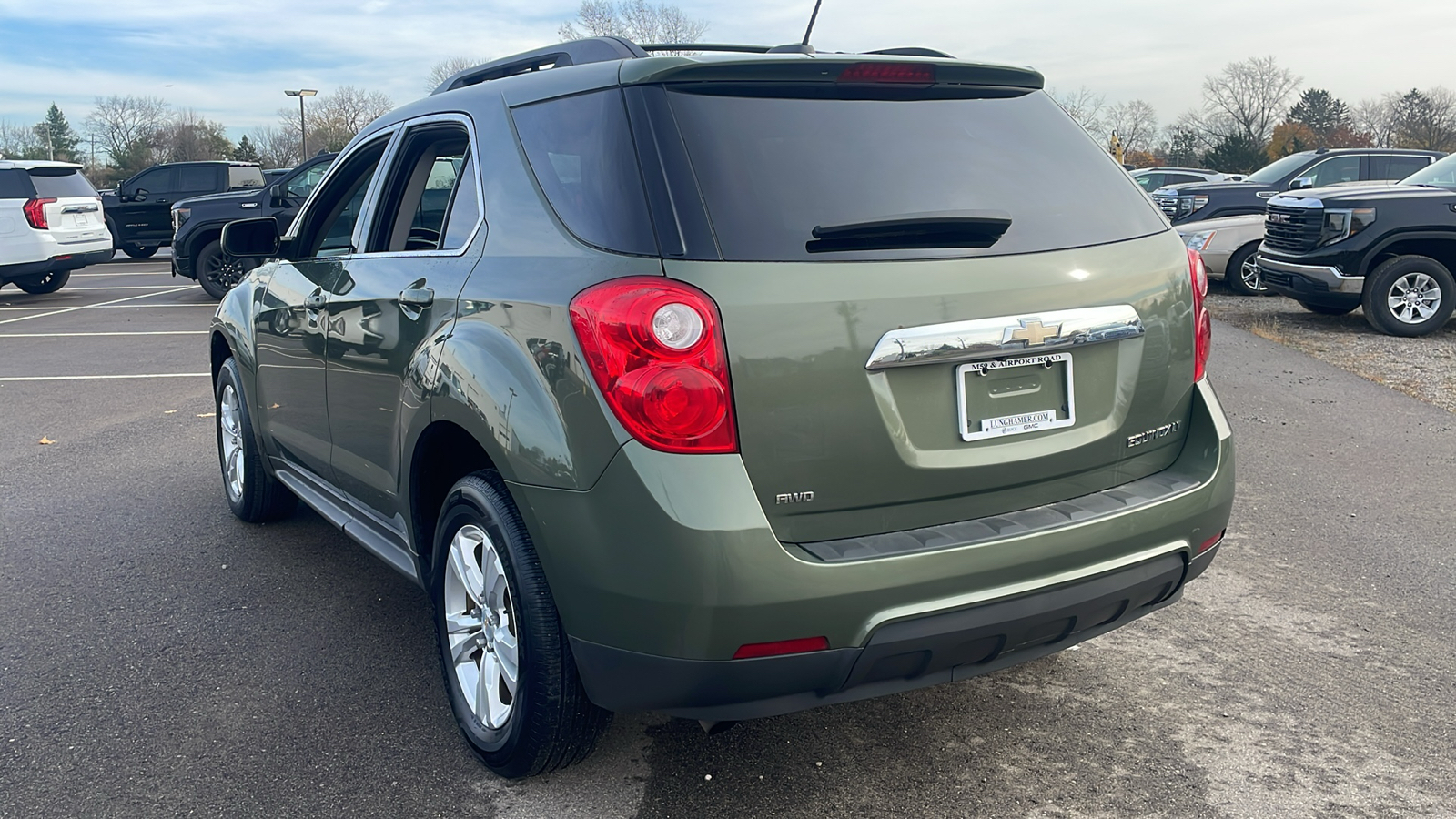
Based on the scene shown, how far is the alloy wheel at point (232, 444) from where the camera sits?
5.26 meters

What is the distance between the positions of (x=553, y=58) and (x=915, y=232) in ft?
4.84

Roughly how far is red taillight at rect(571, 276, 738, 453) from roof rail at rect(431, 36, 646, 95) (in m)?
0.89

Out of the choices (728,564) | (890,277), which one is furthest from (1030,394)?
(728,564)

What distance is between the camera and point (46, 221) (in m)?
16.3

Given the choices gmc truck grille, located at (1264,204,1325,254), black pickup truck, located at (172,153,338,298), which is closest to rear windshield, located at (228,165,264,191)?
black pickup truck, located at (172,153,338,298)

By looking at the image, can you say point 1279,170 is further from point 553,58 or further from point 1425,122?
A: point 1425,122

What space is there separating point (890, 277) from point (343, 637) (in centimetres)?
245

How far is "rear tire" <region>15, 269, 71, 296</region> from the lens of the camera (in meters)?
18.3

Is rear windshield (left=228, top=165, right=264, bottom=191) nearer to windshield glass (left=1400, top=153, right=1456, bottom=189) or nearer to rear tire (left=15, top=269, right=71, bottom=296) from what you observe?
rear tire (left=15, top=269, right=71, bottom=296)

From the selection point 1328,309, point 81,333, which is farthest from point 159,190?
point 1328,309

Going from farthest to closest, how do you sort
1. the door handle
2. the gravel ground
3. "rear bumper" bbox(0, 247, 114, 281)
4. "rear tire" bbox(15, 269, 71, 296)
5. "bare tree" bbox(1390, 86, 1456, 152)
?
"bare tree" bbox(1390, 86, 1456, 152) < "rear tire" bbox(15, 269, 71, 296) < "rear bumper" bbox(0, 247, 114, 281) < the gravel ground < the door handle

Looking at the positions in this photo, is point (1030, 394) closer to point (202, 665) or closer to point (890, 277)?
point (890, 277)

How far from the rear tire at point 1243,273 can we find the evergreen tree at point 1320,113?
7290cm

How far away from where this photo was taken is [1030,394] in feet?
8.64
